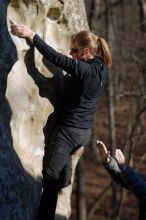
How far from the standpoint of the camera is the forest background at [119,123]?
14672 millimetres

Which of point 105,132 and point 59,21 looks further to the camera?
point 105,132

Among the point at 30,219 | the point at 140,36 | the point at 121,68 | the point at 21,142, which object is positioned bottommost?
the point at 121,68

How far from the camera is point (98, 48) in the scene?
6473mm

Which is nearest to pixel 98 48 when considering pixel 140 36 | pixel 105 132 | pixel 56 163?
pixel 56 163

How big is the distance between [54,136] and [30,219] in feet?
3.42

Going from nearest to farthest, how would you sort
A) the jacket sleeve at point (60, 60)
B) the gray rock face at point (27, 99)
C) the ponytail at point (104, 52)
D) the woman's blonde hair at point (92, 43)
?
the gray rock face at point (27, 99), the jacket sleeve at point (60, 60), the woman's blonde hair at point (92, 43), the ponytail at point (104, 52)

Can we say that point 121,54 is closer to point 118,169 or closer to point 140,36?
point 140,36

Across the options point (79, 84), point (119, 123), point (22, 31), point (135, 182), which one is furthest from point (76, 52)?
point (119, 123)

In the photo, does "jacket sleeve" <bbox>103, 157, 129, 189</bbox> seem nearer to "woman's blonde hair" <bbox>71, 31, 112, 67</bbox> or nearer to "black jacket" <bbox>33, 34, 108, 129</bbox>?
"black jacket" <bbox>33, 34, 108, 129</bbox>

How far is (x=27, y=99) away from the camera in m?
6.68

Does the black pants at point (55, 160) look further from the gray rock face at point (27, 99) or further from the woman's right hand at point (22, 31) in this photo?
the woman's right hand at point (22, 31)

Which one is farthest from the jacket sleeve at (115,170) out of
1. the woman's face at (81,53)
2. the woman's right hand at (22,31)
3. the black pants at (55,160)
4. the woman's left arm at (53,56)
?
the woman's right hand at (22,31)

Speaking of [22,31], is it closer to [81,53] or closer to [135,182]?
[81,53]

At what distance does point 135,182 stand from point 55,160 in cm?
128
